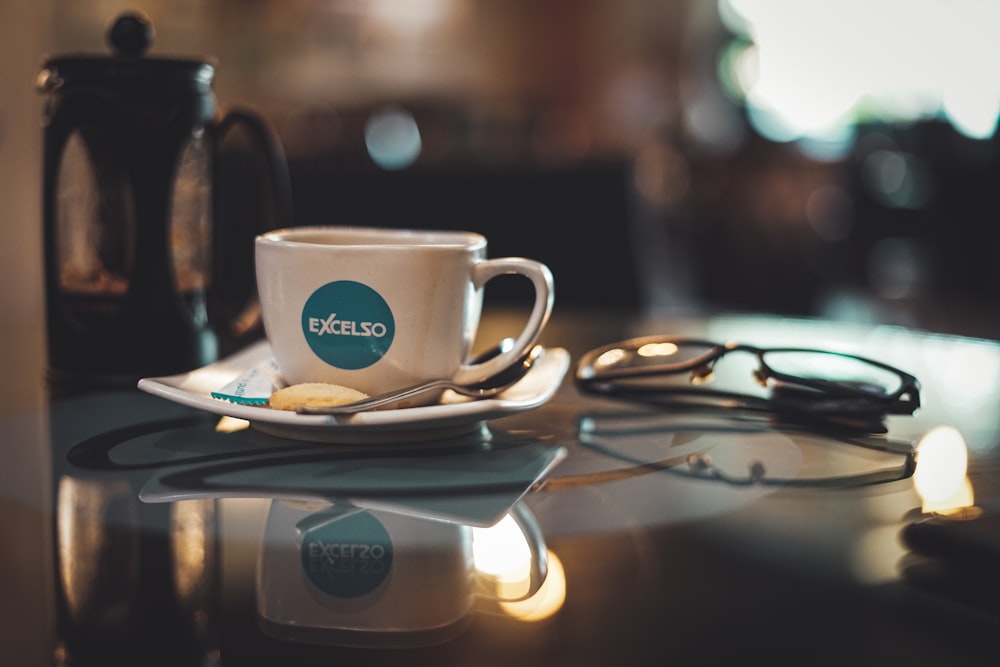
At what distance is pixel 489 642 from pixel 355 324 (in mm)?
292

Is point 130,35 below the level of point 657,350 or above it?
above

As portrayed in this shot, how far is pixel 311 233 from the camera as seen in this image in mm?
704

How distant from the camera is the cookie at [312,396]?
0.56 m

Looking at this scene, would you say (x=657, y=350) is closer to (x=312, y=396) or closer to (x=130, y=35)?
(x=312, y=396)

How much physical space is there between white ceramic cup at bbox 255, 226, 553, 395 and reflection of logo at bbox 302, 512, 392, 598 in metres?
0.16

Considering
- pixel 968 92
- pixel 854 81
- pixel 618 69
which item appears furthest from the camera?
pixel 618 69

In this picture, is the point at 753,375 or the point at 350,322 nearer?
the point at 350,322

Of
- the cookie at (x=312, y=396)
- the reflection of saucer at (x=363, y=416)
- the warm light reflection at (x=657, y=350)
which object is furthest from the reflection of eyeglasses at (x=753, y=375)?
the cookie at (x=312, y=396)

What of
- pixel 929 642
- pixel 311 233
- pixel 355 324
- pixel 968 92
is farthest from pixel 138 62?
pixel 968 92

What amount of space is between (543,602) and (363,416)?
7.7 inches

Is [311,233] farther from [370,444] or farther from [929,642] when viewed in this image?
[929,642]

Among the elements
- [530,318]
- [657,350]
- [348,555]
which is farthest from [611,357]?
[348,555]

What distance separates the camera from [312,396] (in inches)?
22.4

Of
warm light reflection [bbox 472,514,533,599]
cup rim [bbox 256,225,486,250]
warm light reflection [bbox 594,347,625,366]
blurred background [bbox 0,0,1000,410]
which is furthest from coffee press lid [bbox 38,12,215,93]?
blurred background [bbox 0,0,1000,410]
